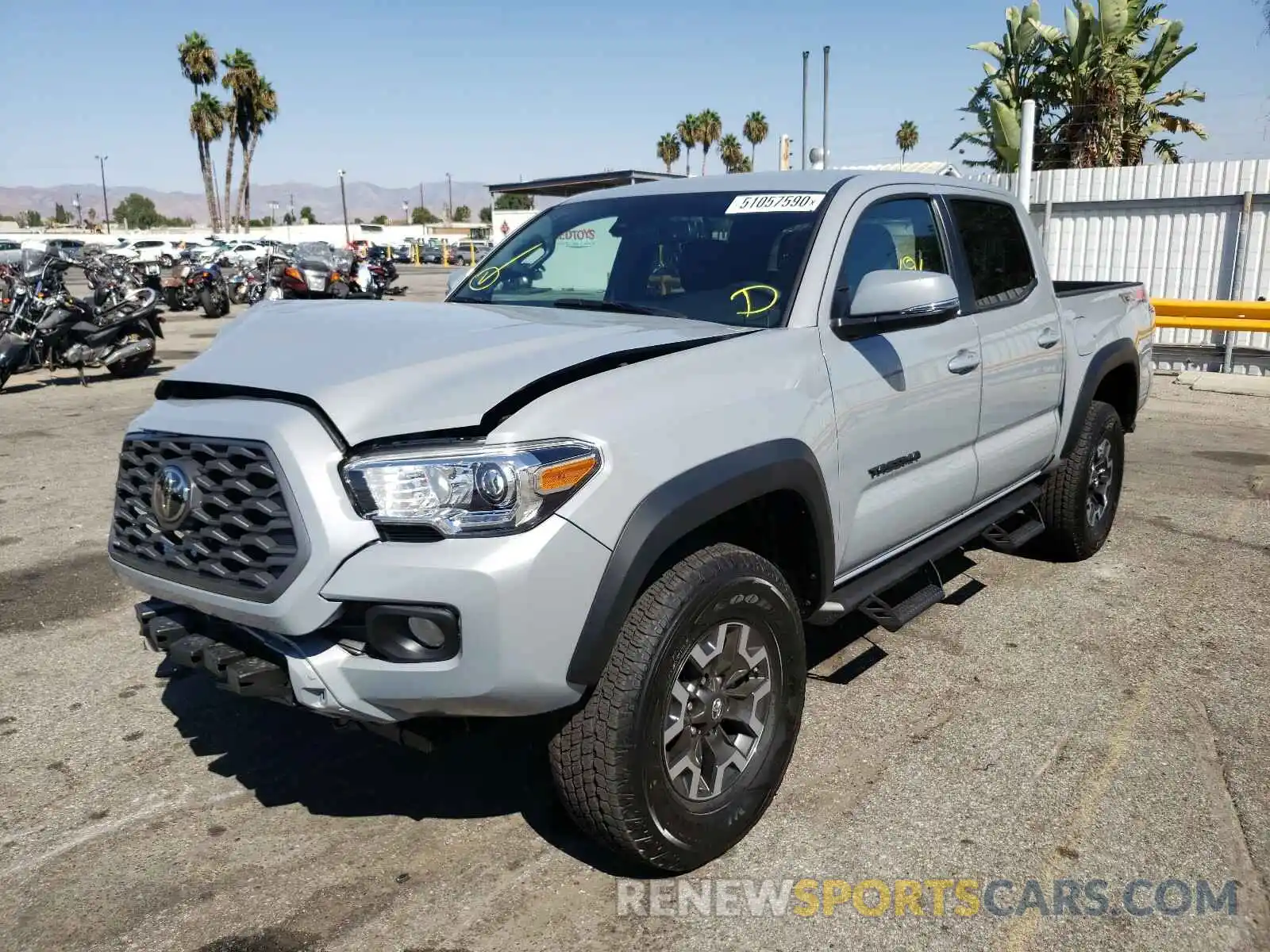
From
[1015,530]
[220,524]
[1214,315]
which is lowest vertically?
[1015,530]

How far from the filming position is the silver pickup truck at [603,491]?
2357mm

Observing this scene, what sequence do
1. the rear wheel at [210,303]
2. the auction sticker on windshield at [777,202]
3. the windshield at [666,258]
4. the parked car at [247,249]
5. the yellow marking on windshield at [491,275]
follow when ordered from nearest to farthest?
1. the windshield at [666,258]
2. the auction sticker on windshield at [777,202]
3. the yellow marking on windshield at [491,275]
4. the rear wheel at [210,303]
5. the parked car at [247,249]

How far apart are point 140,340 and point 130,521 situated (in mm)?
10956

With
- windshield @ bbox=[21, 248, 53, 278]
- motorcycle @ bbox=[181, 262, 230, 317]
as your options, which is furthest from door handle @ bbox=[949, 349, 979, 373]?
motorcycle @ bbox=[181, 262, 230, 317]

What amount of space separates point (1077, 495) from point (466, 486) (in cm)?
380

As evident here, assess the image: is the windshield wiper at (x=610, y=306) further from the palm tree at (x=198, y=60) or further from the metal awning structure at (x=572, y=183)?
the palm tree at (x=198, y=60)

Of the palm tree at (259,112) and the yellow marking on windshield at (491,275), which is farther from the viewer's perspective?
the palm tree at (259,112)

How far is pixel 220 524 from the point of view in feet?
8.36

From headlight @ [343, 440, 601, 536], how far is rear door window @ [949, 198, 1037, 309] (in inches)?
99.7

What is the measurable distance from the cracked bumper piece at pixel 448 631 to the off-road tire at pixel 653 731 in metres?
0.15

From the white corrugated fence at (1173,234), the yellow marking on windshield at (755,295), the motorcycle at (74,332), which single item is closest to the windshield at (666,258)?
the yellow marking on windshield at (755,295)

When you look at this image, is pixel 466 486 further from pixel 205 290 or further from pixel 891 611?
pixel 205 290

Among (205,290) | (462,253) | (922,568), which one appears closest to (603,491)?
(922,568)

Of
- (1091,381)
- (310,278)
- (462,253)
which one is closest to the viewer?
(1091,381)
